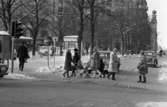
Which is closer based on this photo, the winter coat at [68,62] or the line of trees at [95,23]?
the winter coat at [68,62]

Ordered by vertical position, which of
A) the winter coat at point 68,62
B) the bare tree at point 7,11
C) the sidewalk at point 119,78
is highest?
the bare tree at point 7,11

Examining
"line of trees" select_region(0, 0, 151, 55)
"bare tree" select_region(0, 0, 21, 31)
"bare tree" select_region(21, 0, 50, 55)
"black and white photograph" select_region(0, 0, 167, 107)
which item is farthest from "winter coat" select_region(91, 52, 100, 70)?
"bare tree" select_region(21, 0, 50, 55)

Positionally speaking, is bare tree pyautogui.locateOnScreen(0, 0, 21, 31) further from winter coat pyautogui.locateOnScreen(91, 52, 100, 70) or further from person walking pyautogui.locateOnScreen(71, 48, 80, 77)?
winter coat pyautogui.locateOnScreen(91, 52, 100, 70)

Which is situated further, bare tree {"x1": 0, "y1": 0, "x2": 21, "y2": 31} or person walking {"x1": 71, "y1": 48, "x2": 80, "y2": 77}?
bare tree {"x1": 0, "y1": 0, "x2": 21, "y2": 31}

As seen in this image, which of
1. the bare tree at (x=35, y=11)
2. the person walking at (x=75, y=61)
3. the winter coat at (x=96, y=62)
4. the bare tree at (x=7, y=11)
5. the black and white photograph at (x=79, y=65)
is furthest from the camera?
the bare tree at (x=35, y=11)

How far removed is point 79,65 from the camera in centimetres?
2506

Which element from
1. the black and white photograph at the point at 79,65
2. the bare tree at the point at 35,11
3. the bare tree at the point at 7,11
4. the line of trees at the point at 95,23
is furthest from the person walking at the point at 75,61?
the bare tree at the point at 35,11

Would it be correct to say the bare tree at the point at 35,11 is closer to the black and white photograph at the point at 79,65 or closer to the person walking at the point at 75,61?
the black and white photograph at the point at 79,65

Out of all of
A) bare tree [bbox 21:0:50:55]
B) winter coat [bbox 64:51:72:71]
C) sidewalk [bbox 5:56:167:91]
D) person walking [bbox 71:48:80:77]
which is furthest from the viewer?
bare tree [bbox 21:0:50:55]

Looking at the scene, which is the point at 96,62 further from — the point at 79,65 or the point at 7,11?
the point at 7,11

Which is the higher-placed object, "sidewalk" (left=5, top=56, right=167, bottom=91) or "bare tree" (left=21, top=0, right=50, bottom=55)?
"bare tree" (left=21, top=0, right=50, bottom=55)

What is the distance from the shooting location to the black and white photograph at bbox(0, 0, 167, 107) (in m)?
13.1

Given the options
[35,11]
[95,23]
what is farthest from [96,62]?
[95,23]

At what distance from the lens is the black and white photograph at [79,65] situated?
1309cm
